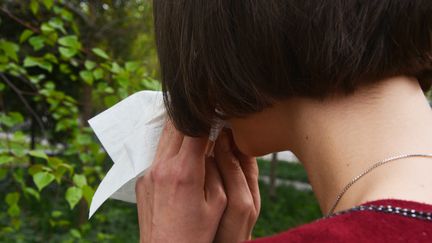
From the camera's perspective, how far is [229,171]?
1.23 m

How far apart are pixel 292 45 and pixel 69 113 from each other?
1878mm

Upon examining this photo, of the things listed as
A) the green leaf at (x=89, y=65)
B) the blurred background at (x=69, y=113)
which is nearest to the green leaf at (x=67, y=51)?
the blurred background at (x=69, y=113)

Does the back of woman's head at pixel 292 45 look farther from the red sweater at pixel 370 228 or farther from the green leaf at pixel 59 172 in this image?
the green leaf at pixel 59 172

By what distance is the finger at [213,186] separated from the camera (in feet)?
3.92

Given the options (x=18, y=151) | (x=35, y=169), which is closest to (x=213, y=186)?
(x=35, y=169)

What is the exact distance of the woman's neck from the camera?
0.69m

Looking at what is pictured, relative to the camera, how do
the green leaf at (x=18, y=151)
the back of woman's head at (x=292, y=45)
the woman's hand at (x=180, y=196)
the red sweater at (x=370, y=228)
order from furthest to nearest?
1. the green leaf at (x=18, y=151)
2. the woman's hand at (x=180, y=196)
3. the back of woman's head at (x=292, y=45)
4. the red sweater at (x=370, y=228)

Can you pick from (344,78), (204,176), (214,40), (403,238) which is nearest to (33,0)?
(204,176)

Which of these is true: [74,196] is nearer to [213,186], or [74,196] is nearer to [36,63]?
[36,63]

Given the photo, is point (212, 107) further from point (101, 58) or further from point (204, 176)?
point (101, 58)

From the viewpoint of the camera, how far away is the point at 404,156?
0.70 metres

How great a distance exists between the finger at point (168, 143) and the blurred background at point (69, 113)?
709 mm

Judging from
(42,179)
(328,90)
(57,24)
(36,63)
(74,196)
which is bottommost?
(74,196)

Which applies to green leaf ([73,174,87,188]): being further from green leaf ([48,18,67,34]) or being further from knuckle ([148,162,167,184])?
knuckle ([148,162,167,184])
